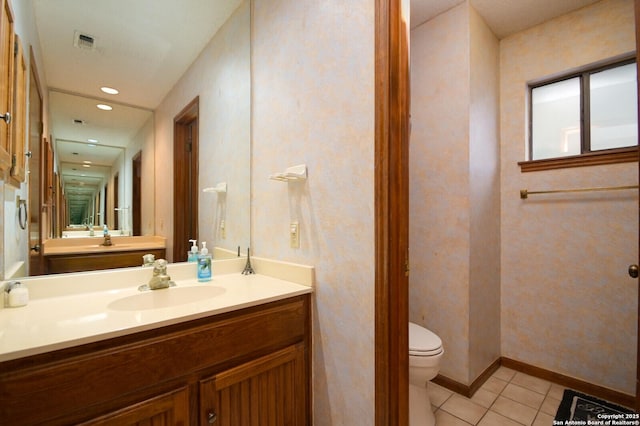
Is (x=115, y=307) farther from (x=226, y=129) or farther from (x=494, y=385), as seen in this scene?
(x=494, y=385)

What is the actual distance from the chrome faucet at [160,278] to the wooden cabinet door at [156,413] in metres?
0.52

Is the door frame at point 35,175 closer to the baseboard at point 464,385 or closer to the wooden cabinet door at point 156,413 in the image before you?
the wooden cabinet door at point 156,413

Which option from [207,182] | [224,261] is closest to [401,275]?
[224,261]

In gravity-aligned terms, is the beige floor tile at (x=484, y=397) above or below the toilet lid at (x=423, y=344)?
below

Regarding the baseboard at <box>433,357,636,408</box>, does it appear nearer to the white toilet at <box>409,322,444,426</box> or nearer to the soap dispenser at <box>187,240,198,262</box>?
the white toilet at <box>409,322,444,426</box>

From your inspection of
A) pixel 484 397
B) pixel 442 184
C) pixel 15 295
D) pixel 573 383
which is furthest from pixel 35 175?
pixel 573 383

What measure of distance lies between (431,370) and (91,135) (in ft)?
6.84

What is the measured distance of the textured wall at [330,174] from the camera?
1106mm

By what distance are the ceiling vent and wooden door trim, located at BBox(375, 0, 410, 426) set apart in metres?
1.25

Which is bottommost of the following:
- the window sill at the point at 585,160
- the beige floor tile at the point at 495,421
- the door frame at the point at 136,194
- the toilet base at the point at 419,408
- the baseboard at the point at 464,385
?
the beige floor tile at the point at 495,421

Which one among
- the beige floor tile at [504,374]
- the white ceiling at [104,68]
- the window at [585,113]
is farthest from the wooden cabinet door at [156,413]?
the window at [585,113]

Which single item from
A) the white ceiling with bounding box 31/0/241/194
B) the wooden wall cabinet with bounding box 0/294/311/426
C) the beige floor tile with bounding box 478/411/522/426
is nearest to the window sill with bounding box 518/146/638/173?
the beige floor tile with bounding box 478/411/522/426

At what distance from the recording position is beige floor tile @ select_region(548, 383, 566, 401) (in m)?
1.90

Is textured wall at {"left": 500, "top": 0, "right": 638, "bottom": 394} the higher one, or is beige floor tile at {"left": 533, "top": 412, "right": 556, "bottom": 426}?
textured wall at {"left": 500, "top": 0, "right": 638, "bottom": 394}
